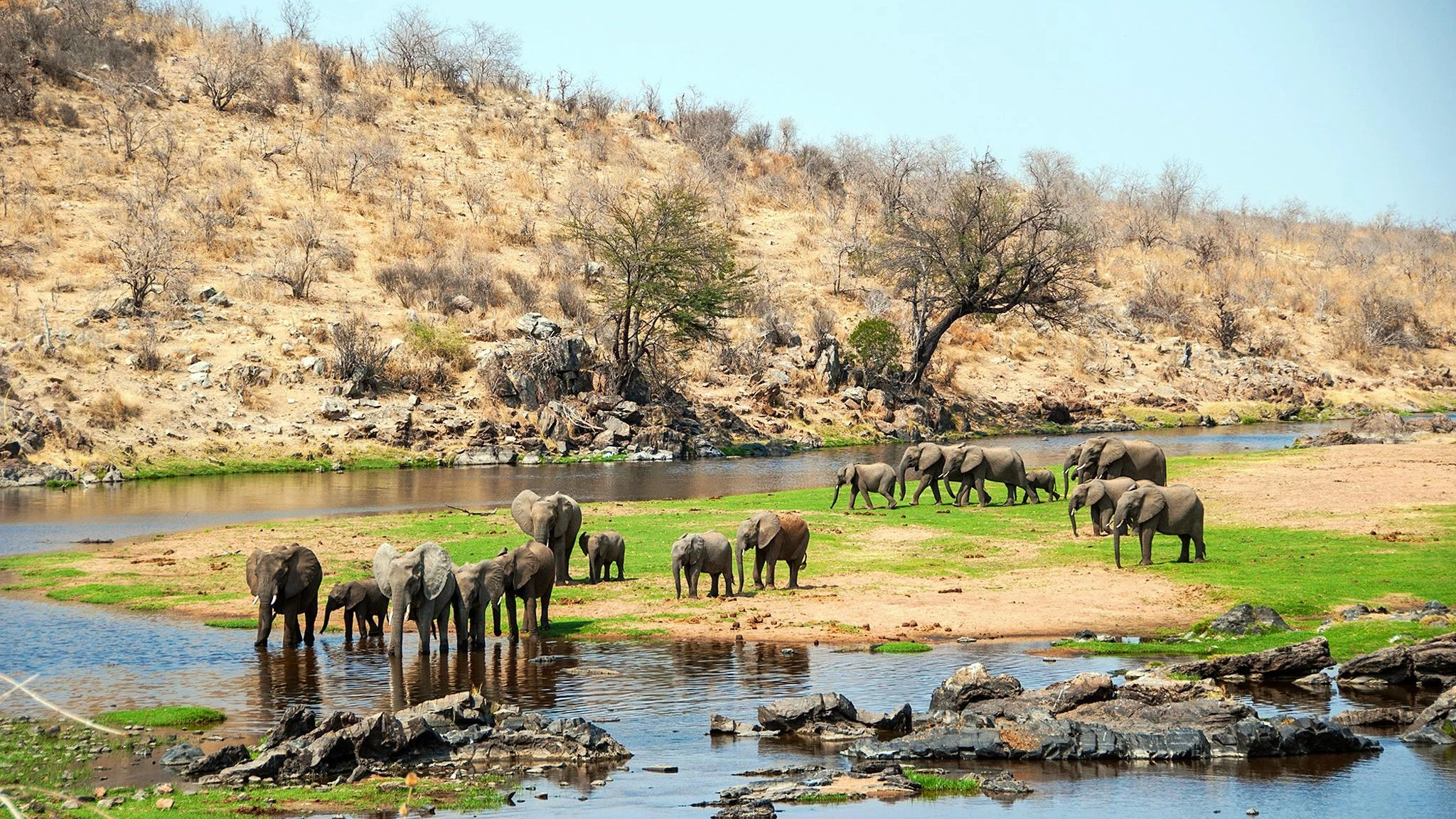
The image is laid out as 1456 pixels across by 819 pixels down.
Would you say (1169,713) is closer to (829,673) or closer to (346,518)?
(829,673)

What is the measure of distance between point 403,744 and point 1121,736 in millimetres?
7786

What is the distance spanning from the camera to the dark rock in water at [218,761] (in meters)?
14.3

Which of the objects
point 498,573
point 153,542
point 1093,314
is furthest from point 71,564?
point 1093,314

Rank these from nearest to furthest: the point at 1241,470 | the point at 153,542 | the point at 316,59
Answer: the point at 153,542 < the point at 1241,470 < the point at 316,59

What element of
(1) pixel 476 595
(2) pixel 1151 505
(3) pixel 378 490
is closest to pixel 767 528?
(1) pixel 476 595

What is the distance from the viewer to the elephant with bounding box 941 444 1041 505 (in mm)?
36188

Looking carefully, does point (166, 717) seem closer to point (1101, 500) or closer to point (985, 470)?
point (1101, 500)

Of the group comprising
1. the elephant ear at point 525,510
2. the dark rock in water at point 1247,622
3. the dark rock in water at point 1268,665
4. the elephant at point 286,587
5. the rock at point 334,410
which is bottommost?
the dark rock in water at point 1268,665

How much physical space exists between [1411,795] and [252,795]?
1112cm

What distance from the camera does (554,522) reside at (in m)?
25.3

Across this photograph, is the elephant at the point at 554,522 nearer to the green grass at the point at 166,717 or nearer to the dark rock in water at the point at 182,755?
the green grass at the point at 166,717

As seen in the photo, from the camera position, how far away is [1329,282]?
100750mm

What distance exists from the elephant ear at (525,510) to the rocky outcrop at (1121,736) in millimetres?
11661

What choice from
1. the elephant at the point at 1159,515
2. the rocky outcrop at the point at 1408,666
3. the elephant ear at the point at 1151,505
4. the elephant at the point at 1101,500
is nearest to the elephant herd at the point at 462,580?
the elephant at the point at 1159,515
